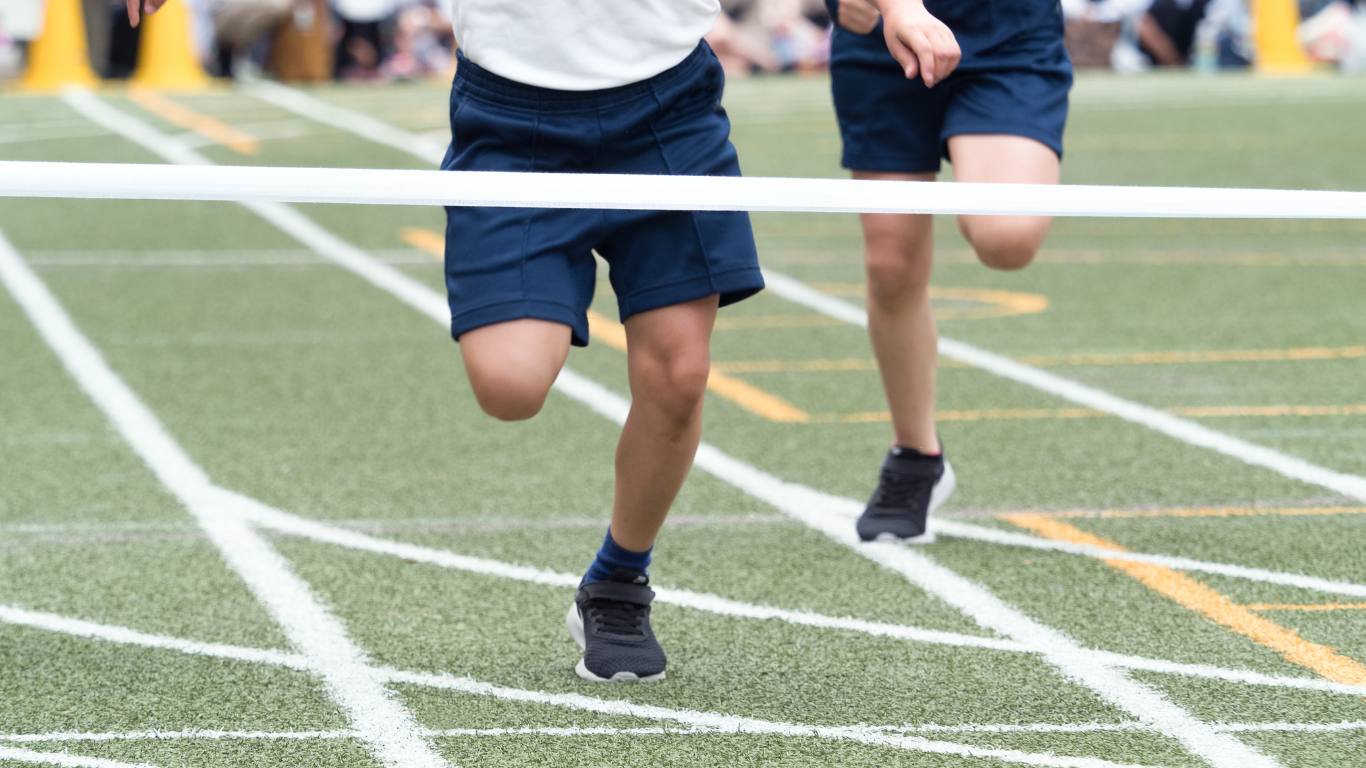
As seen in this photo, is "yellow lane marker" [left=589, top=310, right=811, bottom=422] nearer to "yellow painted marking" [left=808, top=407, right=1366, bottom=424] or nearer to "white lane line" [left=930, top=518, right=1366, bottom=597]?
"yellow painted marking" [left=808, top=407, right=1366, bottom=424]

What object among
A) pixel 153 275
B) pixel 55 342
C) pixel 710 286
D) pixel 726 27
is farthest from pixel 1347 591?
pixel 726 27

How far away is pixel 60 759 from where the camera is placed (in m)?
2.99

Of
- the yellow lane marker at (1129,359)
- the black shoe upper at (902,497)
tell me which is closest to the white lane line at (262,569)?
the black shoe upper at (902,497)

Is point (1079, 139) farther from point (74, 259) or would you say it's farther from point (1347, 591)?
point (1347, 591)

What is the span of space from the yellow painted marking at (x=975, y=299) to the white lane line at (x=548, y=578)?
3936mm

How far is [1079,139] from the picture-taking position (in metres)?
14.5

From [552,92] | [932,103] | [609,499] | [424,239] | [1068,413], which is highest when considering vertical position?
[552,92]

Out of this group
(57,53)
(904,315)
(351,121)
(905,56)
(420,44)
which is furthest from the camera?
(420,44)

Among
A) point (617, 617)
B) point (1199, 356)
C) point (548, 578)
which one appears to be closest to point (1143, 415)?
point (1199, 356)

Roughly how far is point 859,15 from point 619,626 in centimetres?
164

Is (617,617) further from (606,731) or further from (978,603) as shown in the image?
(978,603)

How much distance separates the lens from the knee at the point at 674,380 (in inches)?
128

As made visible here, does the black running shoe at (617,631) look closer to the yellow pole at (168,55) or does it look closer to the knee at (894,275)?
the knee at (894,275)

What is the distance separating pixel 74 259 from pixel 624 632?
271 inches
